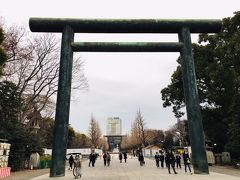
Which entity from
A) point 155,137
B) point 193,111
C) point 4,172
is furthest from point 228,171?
point 155,137

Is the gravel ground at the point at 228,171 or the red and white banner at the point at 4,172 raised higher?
the red and white banner at the point at 4,172

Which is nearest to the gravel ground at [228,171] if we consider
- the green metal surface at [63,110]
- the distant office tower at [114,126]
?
the green metal surface at [63,110]

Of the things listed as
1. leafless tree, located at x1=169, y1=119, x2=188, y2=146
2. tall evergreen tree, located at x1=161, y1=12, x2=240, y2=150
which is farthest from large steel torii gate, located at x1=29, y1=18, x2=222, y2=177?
leafless tree, located at x1=169, y1=119, x2=188, y2=146

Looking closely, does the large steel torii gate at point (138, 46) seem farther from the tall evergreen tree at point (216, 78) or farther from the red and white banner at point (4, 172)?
the tall evergreen tree at point (216, 78)

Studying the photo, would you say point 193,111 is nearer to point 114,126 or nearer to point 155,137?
point 155,137

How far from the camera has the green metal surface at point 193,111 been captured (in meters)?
12.1

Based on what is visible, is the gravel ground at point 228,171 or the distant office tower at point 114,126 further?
the distant office tower at point 114,126

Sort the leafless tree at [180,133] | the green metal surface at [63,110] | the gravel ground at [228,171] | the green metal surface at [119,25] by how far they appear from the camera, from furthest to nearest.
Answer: the leafless tree at [180,133] < the gravel ground at [228,171] < the green metal surface at [119,25] < the green metal surface at [63,110]

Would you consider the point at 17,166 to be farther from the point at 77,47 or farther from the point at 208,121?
the point at 208,121

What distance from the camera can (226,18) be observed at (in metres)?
23.7

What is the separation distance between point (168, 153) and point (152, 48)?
7753mm

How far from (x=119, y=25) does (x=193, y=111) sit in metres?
5.60

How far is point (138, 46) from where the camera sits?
13438 mm

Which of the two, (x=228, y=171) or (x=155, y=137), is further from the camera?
(x=155, y=137)
